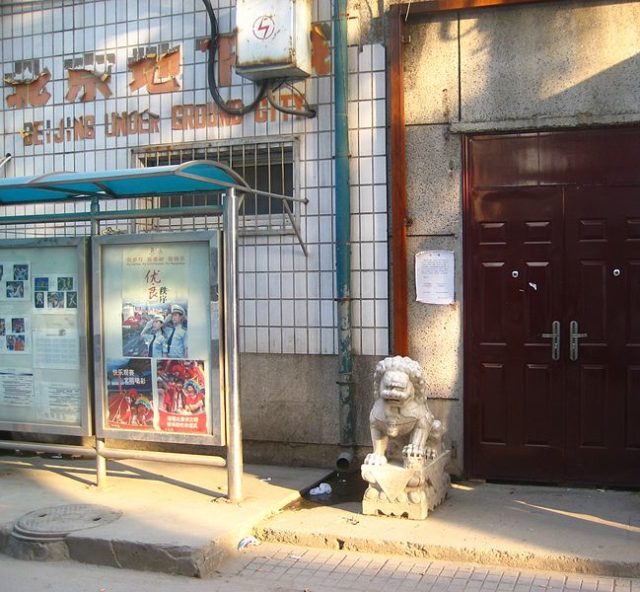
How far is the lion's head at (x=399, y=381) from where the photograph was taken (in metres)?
6.03

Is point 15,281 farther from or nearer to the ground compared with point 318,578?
farther from the ground

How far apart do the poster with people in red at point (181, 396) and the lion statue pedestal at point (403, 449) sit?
1361 mm

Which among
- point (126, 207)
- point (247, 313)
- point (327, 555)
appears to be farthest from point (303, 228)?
point (327, 555)

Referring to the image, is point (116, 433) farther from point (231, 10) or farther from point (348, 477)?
point (231, 10)

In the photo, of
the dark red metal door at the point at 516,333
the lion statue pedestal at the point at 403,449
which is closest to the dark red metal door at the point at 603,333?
the dark red metal door at the point at 516,333

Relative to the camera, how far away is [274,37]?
23.9 ft

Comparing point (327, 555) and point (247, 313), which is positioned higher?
point (247, 313)

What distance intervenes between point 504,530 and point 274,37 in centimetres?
459

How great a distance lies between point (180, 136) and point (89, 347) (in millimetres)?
2453

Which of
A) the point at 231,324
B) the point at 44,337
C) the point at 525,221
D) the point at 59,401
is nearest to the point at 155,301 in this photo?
the point at 231,324

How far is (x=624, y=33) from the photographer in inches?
263

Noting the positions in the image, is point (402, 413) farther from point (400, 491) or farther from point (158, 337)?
point (158, 337)

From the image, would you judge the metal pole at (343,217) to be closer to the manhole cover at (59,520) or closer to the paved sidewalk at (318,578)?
the paved sidewalk at (318,578)

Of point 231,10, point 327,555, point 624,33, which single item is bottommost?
point 327,555
